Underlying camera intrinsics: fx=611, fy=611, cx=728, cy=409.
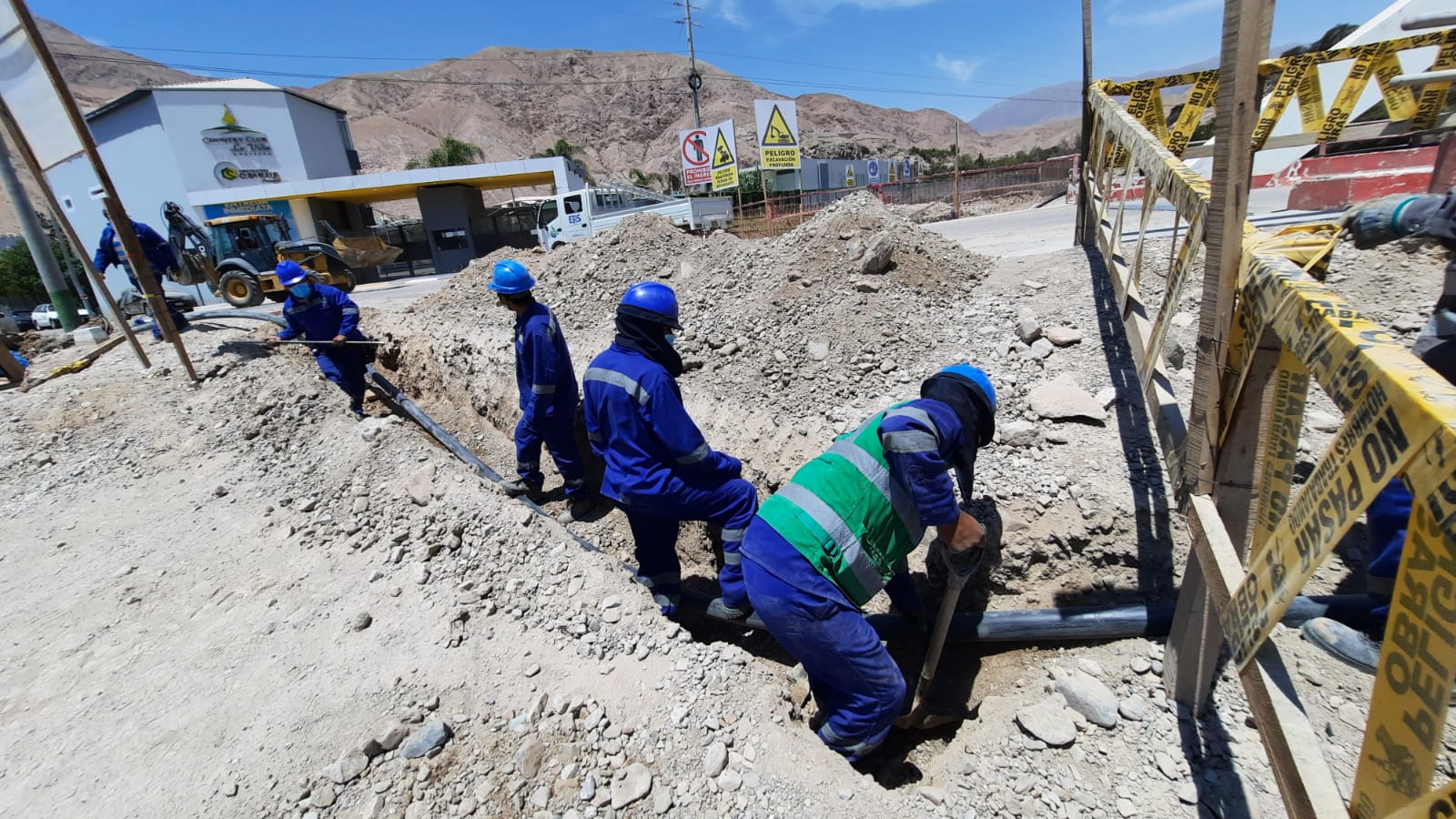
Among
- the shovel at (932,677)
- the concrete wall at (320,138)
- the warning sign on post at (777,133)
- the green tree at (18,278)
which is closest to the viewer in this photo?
the shovel at (932,677)

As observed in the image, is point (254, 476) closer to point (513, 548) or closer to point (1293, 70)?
point (513, 548)

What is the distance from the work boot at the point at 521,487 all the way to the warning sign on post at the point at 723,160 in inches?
529

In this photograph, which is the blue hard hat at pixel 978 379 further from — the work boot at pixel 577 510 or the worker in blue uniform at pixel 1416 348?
the work boot at pixel 577 510

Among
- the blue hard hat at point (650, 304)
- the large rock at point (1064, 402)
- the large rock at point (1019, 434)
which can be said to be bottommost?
the large rock at point (1019, 434)

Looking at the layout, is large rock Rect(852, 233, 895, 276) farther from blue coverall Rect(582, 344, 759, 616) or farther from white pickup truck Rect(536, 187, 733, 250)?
white pickup truck Rect(536, 187, 733, 250)

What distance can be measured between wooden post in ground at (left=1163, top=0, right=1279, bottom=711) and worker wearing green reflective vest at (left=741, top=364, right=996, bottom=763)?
72cm

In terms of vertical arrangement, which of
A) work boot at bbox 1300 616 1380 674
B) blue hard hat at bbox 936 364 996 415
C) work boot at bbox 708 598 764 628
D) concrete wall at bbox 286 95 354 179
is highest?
concrete wall at bbox 286 95 354 179

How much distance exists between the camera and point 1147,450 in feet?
10.3

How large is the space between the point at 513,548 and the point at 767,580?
5.04 feet

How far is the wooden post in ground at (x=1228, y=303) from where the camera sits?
1.45 metres

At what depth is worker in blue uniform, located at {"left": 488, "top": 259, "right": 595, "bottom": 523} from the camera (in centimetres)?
396

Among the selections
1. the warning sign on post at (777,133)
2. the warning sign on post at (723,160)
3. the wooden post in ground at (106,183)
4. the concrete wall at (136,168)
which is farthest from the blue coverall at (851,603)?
the concrete wall at (136,168)

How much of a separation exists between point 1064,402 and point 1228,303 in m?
1.94

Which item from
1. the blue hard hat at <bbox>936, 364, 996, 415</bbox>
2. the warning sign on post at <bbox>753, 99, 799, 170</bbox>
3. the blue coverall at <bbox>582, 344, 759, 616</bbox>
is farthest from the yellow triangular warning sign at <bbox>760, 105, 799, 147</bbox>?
the blue hard hat at <bbox>936, 364, 996, 415</bbox>
